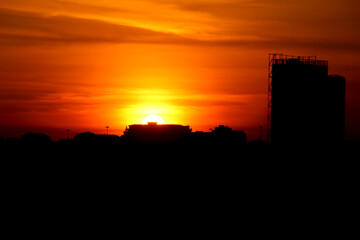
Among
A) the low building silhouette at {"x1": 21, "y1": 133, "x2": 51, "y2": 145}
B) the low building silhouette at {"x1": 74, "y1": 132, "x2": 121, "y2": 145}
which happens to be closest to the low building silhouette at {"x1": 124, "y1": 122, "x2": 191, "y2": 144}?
the low building silhouette at {"x1": 74, "y1": 132, "x2": 121, "y2": 145}

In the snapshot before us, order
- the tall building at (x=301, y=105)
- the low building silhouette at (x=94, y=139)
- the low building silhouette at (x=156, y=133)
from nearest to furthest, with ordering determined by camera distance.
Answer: the tall building at (x=301, y=105)
the low building silhouette at (x=94, y=139)
the low building silhouette at (x=156, y=133)

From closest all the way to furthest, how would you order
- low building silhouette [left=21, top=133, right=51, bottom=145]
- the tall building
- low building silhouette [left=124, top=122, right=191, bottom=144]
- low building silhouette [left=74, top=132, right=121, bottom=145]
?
the tall building → low building silhouette [left=74, top=132, right=121, bottom=145] → low building silhouette [left=124, top=122, right=191, bottom=144] → low building silhouette [left=21, top=133, right=51, bottom=145]

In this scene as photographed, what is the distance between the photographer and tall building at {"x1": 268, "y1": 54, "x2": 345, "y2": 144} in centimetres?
12338

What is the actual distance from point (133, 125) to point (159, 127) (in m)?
10.5

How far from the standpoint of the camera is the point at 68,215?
71.7 metres

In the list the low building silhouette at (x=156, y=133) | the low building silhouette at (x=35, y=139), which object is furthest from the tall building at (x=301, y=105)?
the low building silhouette at (x=35, y=139)

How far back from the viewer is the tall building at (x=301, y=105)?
123375mm

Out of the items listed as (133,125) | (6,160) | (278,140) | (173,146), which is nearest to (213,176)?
(278,140)

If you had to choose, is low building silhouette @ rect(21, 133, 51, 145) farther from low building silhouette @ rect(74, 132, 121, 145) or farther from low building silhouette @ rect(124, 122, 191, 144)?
low building silhouette @ rect(124, 122, 191, 144)

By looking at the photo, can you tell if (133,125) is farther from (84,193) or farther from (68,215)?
(68,215)

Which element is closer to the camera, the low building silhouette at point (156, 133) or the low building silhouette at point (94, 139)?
the low building silhouette at point (94, 139)

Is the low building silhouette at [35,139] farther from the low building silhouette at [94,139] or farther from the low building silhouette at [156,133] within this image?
the low building silhouette at [156,133]

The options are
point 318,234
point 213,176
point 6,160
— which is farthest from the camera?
point 6,160

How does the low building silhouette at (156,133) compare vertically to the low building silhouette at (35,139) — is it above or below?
above
